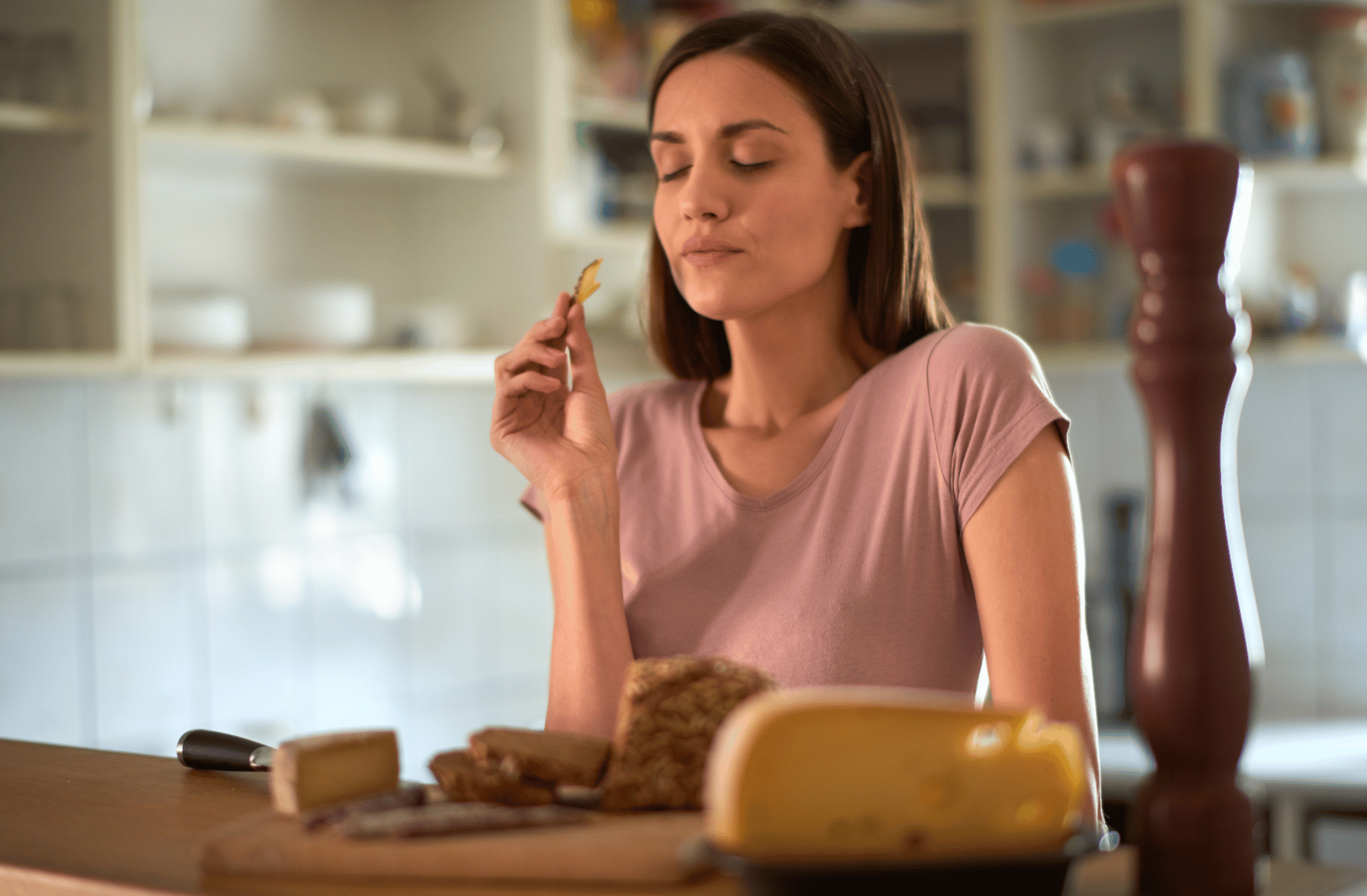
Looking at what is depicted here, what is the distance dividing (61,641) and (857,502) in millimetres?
1430

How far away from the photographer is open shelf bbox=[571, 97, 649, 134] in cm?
244

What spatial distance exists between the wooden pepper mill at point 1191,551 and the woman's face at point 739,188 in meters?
0.59

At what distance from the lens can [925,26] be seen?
2752mm

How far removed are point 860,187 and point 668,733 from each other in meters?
0.75

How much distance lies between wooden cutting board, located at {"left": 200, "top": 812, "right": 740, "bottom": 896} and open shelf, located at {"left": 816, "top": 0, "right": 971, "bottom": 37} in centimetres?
237

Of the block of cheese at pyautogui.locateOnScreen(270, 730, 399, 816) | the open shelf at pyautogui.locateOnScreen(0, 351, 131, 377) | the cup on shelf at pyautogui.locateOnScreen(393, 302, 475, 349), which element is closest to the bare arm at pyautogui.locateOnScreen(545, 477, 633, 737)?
the block of cheese at pyautogui.locateOnScreen(270, 730, 399, 816)

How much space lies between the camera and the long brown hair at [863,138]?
122 centimetres

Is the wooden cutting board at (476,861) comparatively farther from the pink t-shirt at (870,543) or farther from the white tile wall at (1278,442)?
the white tile wall at (1278,442)

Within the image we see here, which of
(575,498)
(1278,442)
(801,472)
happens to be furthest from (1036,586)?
(1278,442)

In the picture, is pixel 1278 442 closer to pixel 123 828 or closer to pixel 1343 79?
pixel 1343 79

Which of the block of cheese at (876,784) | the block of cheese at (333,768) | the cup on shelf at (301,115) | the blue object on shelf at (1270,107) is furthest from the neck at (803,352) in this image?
the blue object on shelf at (1270,107)

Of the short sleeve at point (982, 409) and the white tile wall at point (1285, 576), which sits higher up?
the short sleeve at point (982, 409)

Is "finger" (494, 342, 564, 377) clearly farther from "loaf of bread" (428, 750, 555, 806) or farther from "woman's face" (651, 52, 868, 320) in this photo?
"loaf of bread" (428, 750, 555, 806)

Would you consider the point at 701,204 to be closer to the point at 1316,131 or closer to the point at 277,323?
the point at 277,323
